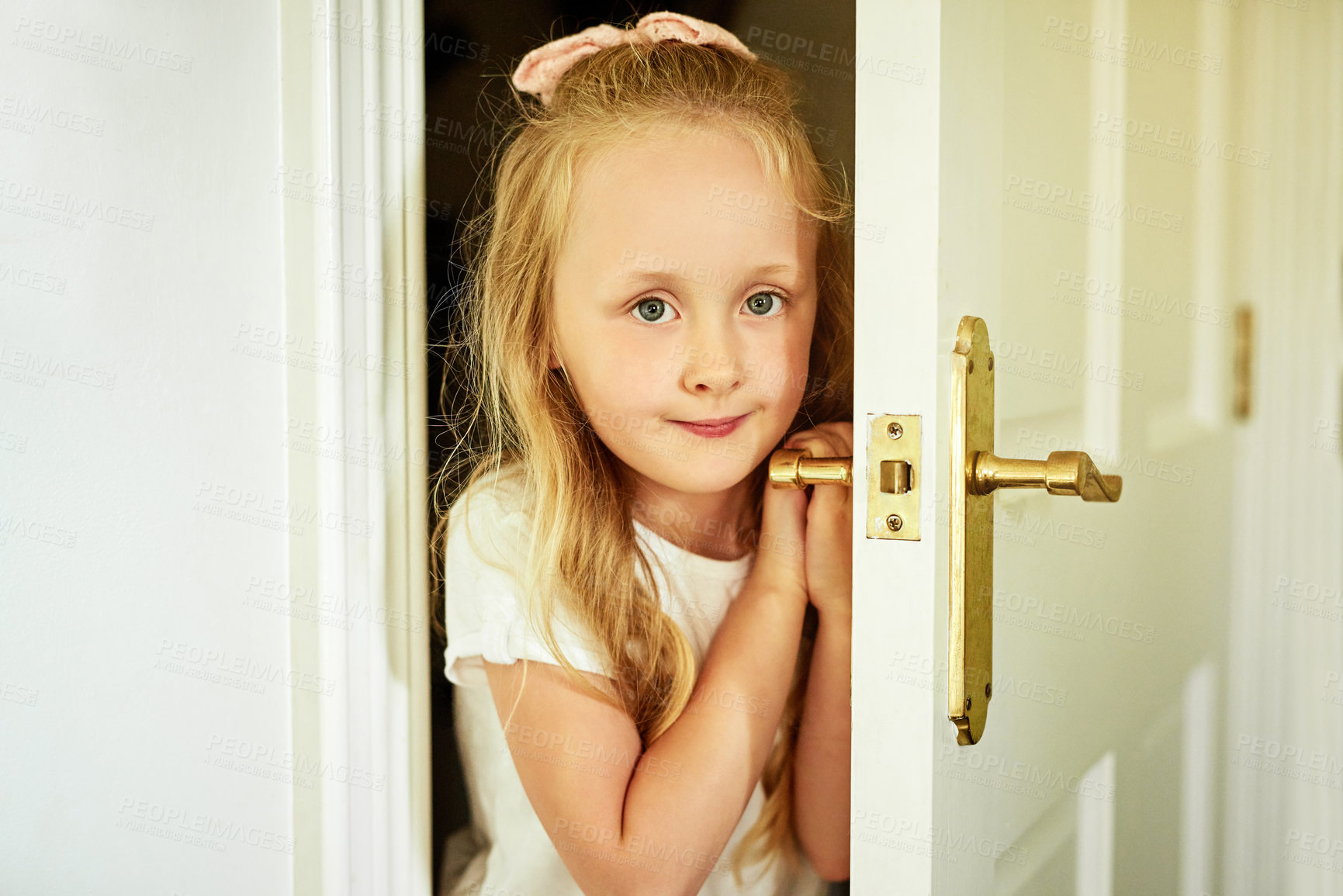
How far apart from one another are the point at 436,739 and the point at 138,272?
53cm

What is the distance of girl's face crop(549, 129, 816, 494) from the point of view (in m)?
0.76

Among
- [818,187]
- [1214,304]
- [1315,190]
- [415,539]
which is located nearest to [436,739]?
[415,539]

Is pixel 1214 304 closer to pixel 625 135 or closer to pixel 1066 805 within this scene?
pixel 1066 805

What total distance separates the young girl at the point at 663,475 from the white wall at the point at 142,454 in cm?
24

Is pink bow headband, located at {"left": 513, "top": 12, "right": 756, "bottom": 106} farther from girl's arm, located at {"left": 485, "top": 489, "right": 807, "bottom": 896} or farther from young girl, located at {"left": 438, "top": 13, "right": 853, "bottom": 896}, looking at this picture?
girl's arm, located at {"left": 485, "top": 489, "right": 807, "bottom": 896}

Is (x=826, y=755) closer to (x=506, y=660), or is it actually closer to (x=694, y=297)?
(x=506, y=660)

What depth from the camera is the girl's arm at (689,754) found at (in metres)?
0.78

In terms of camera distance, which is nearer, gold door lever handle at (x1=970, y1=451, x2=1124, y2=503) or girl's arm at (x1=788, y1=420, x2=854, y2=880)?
gold door lever handle at (x1=970, y1=451, x2=1124, y2=503)

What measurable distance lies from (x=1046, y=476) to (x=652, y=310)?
36 centimetres

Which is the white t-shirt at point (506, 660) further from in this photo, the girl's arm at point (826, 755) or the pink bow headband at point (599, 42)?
the pink bow headband at point (599, 42)

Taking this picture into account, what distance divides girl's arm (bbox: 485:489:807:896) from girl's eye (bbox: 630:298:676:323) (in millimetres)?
183

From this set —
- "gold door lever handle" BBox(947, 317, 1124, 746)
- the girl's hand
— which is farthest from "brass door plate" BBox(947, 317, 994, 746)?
the girl's hand
